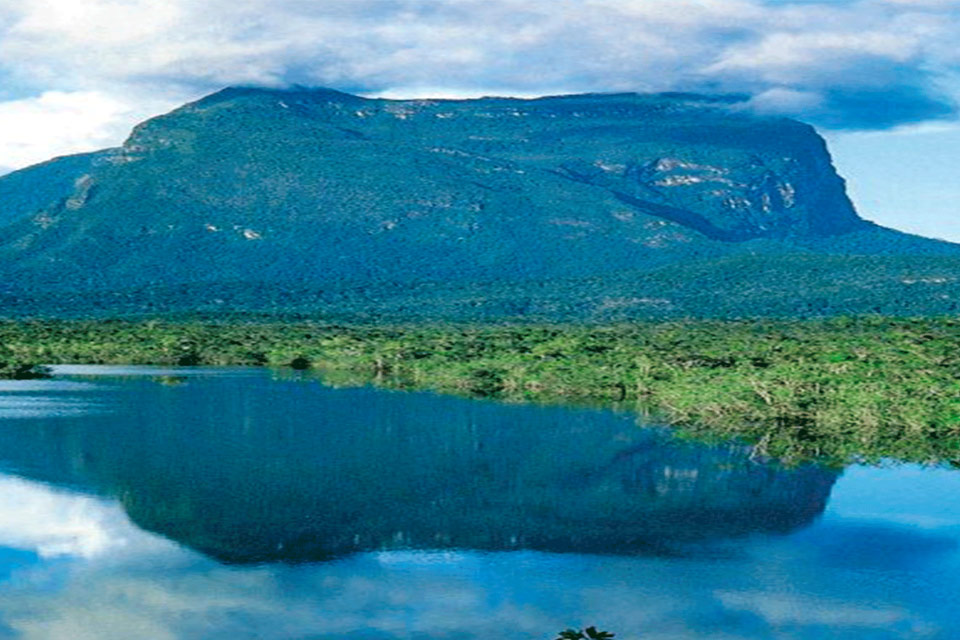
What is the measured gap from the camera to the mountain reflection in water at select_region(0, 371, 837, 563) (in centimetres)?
2697

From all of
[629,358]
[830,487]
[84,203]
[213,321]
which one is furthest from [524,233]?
[830,487]

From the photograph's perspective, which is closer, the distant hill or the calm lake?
the calm lake

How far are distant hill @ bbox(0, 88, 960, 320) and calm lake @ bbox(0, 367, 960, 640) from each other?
75.6 metres

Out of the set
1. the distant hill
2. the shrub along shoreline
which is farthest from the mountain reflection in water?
the distant hill

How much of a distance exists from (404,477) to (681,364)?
76.3ft

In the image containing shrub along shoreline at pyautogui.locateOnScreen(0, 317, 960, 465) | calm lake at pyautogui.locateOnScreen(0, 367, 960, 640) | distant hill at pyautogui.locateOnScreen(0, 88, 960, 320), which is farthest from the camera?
distant hill at pyautogui.locateOnScreen(0, 88, 960, 320)

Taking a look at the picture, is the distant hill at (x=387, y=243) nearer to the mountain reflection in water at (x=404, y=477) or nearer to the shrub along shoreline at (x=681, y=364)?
the shrub along shoreline at (x=681, y=364)

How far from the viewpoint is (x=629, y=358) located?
58.2m

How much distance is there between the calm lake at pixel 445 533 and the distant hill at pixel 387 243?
7556 centimetres

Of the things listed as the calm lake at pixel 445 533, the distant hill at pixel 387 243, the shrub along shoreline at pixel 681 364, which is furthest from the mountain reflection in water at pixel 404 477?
the distant hill at pixel 387 243

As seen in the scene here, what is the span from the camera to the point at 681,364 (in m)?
54.8

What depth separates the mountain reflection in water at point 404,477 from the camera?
88.5 ft

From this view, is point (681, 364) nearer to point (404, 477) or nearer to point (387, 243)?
point (404, 477)

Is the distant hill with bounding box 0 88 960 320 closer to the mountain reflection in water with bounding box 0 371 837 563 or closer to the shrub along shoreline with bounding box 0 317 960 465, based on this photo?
the shrub along shoreline with bounding box 0 317 960 465
